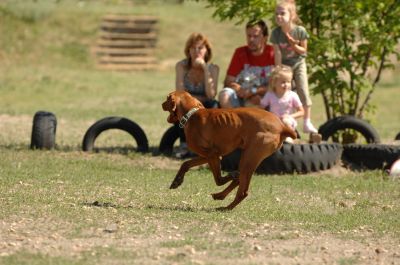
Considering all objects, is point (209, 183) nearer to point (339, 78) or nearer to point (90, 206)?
point (90, 206)

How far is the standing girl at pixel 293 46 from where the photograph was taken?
13133mm

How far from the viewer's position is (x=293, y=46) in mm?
13219

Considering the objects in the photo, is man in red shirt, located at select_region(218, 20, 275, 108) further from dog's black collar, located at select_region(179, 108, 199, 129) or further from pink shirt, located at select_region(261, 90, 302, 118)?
dog's black collar, located at select_region(179, 108, 199, 129)

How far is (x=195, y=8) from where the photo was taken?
37.8 m

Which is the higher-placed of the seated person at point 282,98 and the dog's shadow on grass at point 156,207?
the seated person at point 282,98

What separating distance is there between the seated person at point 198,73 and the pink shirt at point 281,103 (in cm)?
103

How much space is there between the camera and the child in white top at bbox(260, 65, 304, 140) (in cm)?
1247

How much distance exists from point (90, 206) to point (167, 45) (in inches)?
951

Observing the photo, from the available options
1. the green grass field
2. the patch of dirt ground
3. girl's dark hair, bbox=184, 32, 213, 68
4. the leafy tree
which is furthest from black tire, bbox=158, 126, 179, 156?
the patch of dirt ground

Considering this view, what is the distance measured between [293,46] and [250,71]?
2.11 feet

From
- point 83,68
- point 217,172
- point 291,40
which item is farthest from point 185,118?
point 83,68

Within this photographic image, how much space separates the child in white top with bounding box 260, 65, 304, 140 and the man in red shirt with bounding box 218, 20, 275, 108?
47 cm

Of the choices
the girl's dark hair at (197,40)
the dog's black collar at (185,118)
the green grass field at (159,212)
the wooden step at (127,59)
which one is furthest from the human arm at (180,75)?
the wooden step at (127,59)

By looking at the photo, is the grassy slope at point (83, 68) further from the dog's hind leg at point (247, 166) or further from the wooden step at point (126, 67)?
the dog's hind leg at point (247, 166)
